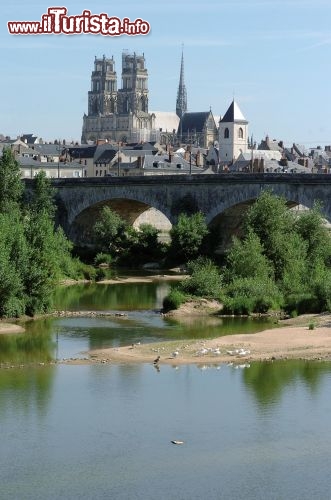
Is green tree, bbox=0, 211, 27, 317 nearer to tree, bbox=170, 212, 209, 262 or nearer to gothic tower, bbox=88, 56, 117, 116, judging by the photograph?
tree, bbox=170, 212, 209, 262

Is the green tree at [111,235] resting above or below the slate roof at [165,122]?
below

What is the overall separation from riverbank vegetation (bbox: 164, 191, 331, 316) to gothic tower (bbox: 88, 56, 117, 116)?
127 meters

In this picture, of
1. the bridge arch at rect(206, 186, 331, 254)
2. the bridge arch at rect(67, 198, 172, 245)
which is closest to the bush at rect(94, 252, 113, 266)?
the bridge arch at rect(206, 186, 331, 254)

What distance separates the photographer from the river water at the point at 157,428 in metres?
22.5

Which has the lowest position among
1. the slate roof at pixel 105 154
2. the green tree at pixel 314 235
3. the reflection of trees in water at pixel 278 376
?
the reflection of trees in water at pixel 278 376

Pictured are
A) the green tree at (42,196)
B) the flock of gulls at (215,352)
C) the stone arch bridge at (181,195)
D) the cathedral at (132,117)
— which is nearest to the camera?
the flock of gulls at (215,352)

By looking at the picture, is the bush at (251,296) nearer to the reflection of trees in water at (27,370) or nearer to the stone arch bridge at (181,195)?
the reflection of trees in water at (27,370)

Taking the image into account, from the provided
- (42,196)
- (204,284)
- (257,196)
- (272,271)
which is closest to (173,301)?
(204,284)

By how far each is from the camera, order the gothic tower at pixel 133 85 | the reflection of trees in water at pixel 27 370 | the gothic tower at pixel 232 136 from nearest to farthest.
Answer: the reflection of trees in water at pixel 27 370
the gothic tower at pixel 232 136
the gothic tower at pixel 133 85

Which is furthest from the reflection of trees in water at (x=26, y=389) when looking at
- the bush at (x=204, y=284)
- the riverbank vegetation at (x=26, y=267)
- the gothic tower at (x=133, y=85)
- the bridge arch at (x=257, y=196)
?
the gothic tower at (x=133, y=85)

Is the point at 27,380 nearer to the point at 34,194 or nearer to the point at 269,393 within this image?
the point at 269,393

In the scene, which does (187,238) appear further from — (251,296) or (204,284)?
(251,296)

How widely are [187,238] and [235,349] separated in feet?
88.0

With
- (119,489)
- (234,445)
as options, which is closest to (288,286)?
(234,445)
